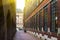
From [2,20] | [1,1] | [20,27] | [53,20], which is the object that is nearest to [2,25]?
[2,20]

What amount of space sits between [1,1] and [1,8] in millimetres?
423

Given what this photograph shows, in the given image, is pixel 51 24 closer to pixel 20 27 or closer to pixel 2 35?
pixel 2 35

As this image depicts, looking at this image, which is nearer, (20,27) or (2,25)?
(2,25)

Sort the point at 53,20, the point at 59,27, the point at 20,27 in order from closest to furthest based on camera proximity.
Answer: the point at 59,27 → the point at 53,20 → the point at 20,27

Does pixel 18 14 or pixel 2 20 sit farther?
pixel 18 14

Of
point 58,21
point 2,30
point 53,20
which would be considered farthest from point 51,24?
point 2,30

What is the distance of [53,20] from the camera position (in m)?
18.2

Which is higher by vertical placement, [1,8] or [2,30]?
[1,8]

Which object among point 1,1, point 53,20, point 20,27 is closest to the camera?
point 1,1

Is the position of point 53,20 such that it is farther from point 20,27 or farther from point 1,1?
point 20,27

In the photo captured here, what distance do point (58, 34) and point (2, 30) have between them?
5.75 m

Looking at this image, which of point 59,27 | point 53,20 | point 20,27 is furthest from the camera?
A: point 20,27

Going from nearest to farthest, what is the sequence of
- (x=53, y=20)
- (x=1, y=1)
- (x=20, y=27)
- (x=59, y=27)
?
(x=1, y=1), (x=59, y=27), (x=53, y=20), (x=20, y=27)

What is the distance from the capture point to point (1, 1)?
1047cm
